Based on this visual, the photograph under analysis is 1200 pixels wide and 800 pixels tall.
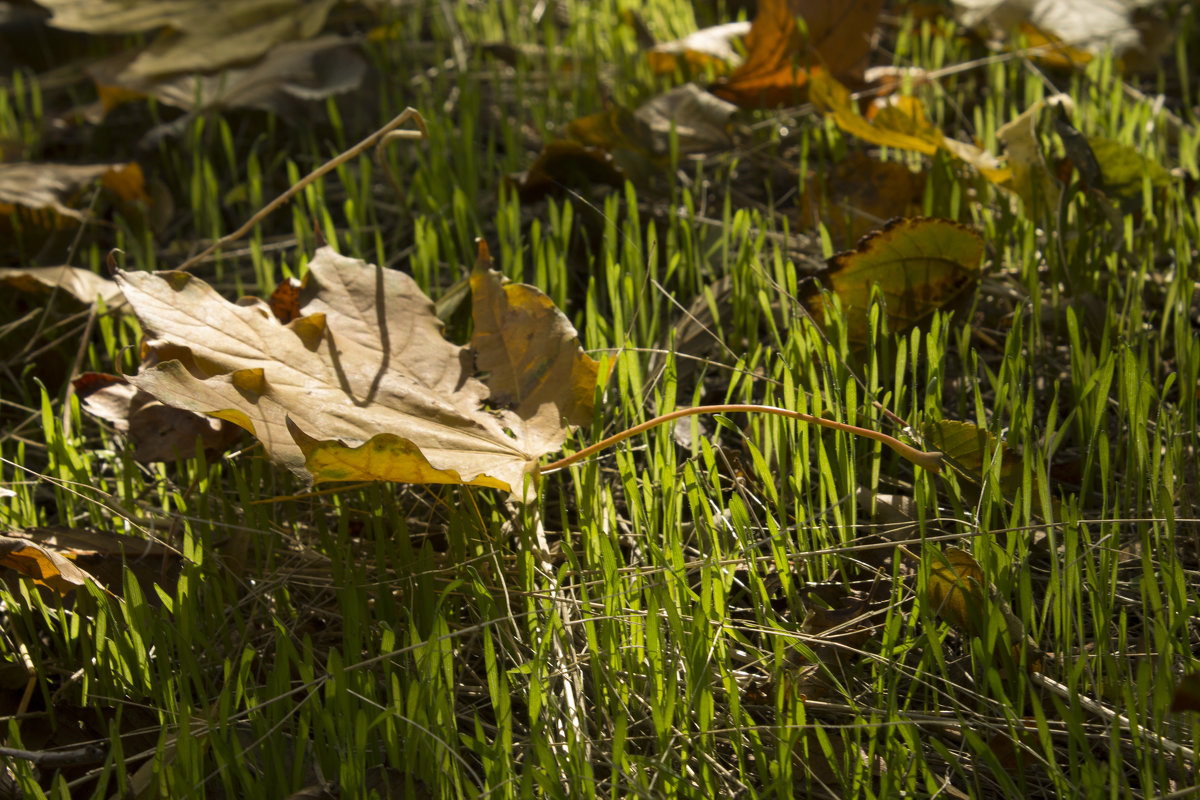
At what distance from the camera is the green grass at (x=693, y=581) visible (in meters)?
0.75

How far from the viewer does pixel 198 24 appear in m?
2.23

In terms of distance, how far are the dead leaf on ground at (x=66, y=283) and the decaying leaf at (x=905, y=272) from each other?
1.01 meters

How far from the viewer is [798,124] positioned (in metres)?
1.89

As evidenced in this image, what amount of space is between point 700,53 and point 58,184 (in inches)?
48.1

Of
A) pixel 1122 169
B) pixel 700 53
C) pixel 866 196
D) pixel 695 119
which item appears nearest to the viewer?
pixel 1122 169

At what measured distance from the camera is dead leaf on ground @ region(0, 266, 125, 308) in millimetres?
1443

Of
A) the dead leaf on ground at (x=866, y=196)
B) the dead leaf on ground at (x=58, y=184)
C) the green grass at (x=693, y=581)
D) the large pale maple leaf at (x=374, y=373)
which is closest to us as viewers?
the green grass at (x=693, y=581)

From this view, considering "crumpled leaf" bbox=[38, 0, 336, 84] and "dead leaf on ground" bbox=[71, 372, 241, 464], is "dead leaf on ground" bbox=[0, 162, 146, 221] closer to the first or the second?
"crumpled leaf" bbox=[38, 0, 336, 84]

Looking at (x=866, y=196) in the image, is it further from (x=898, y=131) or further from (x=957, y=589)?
(x=957, y=589)

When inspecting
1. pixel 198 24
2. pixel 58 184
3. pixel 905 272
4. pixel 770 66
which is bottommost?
pixel 905 272

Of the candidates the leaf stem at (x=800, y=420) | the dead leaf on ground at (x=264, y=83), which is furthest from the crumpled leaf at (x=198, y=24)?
the leaf stem at (x=800, y=420)

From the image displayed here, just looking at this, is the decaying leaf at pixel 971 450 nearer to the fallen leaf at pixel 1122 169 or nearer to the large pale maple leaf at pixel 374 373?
the large pale maple leaf at pixel 374 373

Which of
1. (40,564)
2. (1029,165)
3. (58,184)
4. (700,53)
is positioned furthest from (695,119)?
(40,564)

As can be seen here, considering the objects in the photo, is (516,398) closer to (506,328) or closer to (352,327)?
(506,328)
